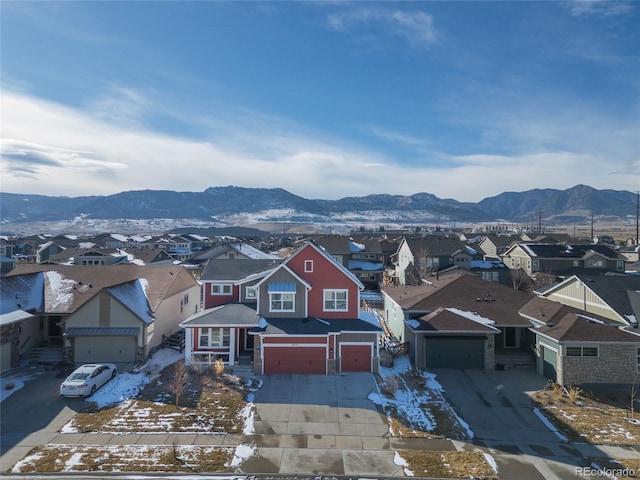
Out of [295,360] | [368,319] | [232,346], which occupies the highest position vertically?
[368,319]

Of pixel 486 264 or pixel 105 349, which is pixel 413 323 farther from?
pixel 486 264

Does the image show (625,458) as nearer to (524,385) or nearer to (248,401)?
(524,385)

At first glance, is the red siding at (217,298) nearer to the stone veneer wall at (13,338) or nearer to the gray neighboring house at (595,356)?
the stone veneer wall at (13,338)

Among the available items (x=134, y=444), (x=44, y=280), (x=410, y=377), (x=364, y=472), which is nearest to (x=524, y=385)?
(x=410, y=377)

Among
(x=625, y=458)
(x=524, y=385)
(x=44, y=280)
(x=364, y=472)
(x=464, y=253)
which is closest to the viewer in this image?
(x=364, y=472)

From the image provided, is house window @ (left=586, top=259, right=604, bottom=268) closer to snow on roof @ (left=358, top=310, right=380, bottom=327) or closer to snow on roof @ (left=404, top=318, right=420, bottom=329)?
snow on roof @ (left=404, top=318, right=420, bottom=329)

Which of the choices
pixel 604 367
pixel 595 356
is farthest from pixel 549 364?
pixel 604 367

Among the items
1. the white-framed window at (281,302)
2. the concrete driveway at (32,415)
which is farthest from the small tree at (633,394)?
the concrete driveway at (32,415)
